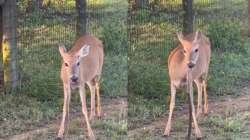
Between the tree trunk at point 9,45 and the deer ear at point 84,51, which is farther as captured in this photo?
the tree trunk at point 9,45

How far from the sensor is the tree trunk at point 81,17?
5.68 meters

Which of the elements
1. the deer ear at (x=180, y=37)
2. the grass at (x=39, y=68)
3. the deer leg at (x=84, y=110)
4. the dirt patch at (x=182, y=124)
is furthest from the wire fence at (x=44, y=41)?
the dirt patch at (x=182, y=124)

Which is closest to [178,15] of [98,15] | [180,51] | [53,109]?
[180,51]

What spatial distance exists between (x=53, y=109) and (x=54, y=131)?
0.21 meters

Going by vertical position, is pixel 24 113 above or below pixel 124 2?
below

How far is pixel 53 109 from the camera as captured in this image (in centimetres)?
562

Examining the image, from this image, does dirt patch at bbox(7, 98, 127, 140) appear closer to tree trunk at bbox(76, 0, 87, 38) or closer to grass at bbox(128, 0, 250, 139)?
grass at bbox(128, 0, 250, 139)

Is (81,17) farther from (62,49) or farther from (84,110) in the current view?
(84,110)

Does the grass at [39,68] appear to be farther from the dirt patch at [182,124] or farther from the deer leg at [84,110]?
the dirt patch at [182,124]

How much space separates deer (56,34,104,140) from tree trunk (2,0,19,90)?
50 centimetres

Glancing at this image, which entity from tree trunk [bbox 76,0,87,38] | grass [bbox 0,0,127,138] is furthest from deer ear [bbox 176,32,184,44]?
tree trunk [bbox 76,0,87,38]

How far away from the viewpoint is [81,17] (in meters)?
5.72

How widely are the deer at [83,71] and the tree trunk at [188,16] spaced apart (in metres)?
0.86

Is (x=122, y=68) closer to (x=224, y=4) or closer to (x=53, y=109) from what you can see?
(x=53, y=109)
